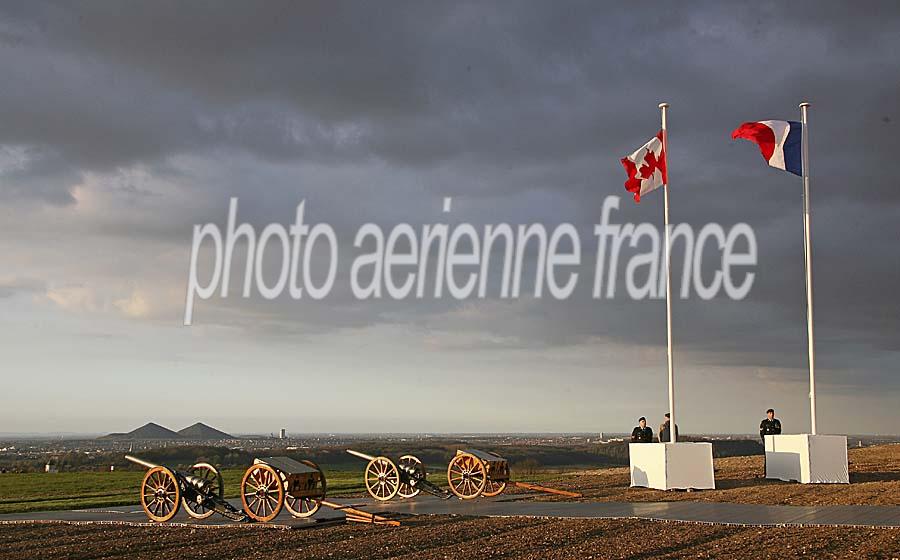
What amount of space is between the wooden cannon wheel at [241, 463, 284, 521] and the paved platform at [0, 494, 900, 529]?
13.2 inches

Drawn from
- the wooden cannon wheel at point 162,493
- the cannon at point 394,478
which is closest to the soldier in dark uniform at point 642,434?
the cannon at point 394,478

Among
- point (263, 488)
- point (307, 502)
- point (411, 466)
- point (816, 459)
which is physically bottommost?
point (307, 502)

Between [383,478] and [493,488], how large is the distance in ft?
8.62

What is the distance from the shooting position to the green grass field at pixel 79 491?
1955cm

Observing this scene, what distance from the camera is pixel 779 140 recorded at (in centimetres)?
2167

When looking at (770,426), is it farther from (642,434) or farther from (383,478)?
(383,478)

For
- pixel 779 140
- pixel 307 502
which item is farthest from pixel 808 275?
pixel 307 502

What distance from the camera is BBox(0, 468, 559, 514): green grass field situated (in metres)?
19.5

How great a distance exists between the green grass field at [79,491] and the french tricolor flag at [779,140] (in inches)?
399

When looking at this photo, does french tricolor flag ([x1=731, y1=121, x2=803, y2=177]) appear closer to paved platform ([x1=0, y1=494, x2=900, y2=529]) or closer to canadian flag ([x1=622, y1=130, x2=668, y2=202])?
canadian flag ([x1=622, y1=130, x2=668, y2=202])

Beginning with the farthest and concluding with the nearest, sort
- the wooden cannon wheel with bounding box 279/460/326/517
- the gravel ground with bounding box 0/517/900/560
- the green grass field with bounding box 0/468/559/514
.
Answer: the green grass field with bounding box 0/468/559/514, the wooden cannon wheel with bounding box 279/460/326/517, the gravel ground with bounding box 0/517/900/560

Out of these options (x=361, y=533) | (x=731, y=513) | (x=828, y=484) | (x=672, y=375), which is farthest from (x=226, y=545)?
(x=828, y=484)

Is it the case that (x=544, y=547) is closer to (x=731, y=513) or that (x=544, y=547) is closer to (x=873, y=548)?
(x=873, y=548)

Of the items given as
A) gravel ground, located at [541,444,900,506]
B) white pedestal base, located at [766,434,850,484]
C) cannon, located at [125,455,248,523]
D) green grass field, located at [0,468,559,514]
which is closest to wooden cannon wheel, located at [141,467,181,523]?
cannon, located at [125,455,248,523]
